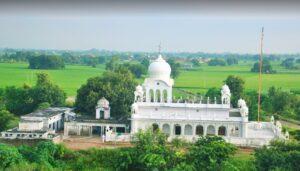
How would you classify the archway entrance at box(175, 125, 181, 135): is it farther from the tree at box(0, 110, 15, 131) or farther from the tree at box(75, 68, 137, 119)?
the tree at box(0, 110, 15, 131)

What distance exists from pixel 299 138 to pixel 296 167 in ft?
20.8

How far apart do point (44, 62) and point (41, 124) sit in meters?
41.0

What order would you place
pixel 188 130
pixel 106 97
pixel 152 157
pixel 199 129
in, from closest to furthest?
pixel 152 157
pixel 188 130
pixel 199 129
pixel 106 97

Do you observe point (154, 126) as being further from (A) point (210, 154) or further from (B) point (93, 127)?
(A) point (210, 154)

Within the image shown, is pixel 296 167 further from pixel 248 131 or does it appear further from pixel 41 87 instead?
pixel 41 87

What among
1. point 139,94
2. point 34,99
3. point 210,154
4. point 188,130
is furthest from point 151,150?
point 34,99

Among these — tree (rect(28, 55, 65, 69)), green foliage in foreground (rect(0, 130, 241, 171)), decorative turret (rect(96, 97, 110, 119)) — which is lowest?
green foliage in foreground (rect(0, 130, 241, 171))

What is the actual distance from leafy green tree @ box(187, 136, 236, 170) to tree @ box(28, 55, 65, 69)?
4705cm

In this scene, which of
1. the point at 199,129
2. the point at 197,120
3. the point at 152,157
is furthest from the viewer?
the point at 199,129

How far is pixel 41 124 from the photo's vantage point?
22438mm

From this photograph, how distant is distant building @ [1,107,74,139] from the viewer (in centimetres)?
2083

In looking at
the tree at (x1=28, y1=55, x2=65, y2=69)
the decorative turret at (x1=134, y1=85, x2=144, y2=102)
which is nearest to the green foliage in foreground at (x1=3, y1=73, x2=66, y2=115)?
the decorative turret at (x1=134, y1=85, x2=144, y2=102)

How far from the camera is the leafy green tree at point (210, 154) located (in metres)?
16.0

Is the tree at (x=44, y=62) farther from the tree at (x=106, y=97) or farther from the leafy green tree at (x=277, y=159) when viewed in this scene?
the leafy green tree at (x=277, y=159)
